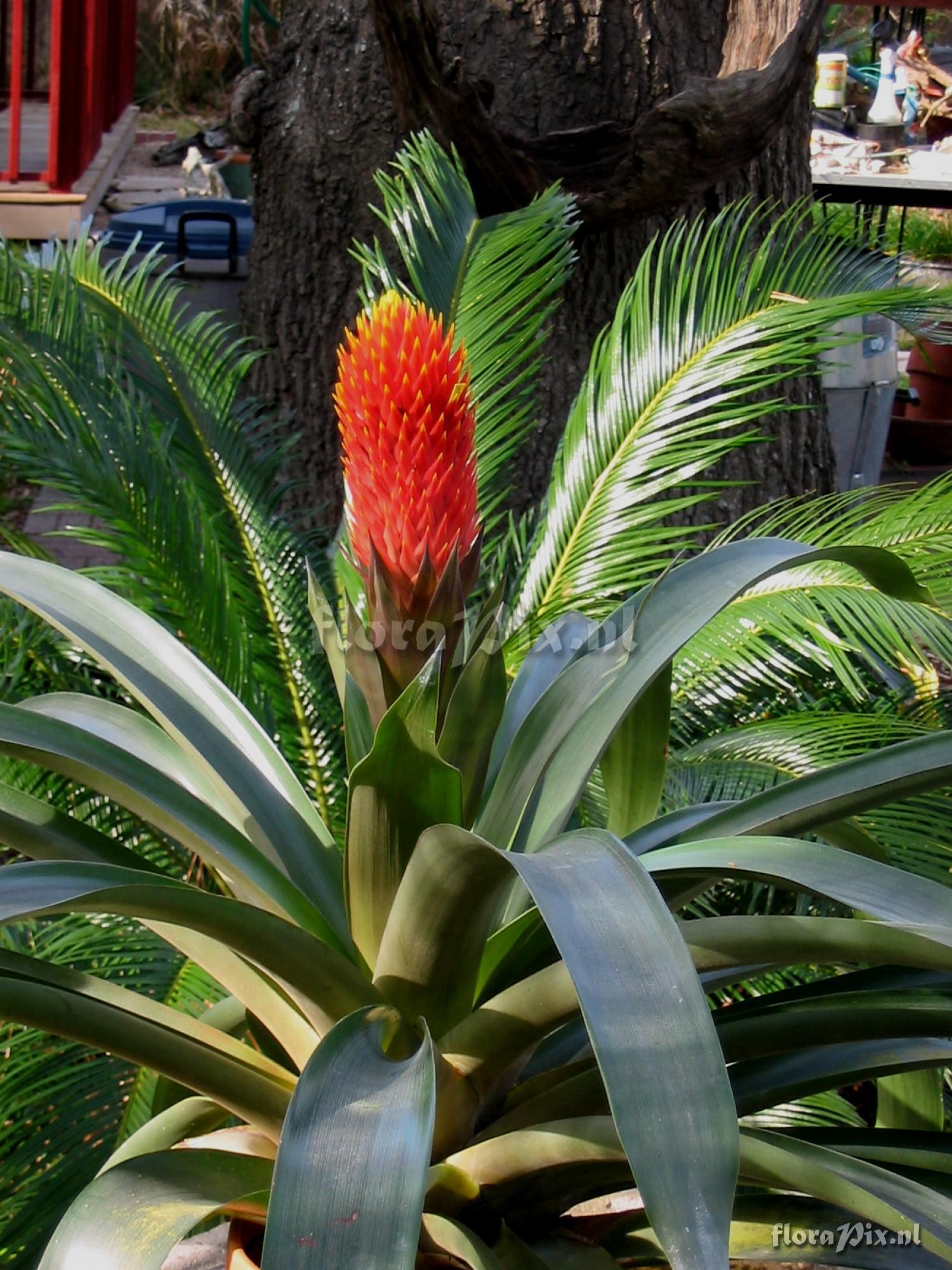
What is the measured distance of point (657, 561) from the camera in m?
1.74

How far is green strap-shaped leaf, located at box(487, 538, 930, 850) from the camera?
0.96 metres

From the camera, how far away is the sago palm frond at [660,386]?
5.60ft

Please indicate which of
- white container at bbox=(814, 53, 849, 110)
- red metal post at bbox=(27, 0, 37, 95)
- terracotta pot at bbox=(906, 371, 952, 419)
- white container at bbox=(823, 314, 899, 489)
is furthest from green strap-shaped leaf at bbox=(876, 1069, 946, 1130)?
red metal post at bbox=(27, 0, 37, 95)

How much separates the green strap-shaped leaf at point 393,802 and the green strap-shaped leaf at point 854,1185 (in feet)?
1.08

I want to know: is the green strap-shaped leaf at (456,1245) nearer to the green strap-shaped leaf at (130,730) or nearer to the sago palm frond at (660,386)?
the green strap-shaped leaf at (130,730)

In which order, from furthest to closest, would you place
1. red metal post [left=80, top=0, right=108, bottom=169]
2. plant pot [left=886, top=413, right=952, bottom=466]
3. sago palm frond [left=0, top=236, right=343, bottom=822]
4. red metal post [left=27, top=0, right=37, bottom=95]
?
red metal post [left=27, top=0, right=37, bottom=95]
red metal post [left=80, top=0, right=108, bottom=169]
plant pot [left=886, top=413, right=952, bottom=466]
sago palm frond [left=0, top=236, right=343, bottom=822]

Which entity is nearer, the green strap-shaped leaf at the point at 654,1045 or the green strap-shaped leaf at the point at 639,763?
Answer: the green strap-shaped leaf at the point at 654,1045

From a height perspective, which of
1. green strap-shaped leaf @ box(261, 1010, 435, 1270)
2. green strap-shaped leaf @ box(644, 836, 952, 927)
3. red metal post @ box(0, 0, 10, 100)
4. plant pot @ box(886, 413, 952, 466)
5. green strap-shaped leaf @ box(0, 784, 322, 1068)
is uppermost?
red metal post @ box(0, 0, 10, 100)

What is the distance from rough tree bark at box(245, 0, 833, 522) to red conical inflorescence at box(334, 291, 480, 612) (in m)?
1.28

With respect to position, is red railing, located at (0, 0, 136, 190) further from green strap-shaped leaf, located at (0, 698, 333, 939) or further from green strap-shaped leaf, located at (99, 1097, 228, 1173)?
green strap-shaped leaf, located at (99, 1097, 228, 1173)

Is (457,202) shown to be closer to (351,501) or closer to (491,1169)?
(351,501)

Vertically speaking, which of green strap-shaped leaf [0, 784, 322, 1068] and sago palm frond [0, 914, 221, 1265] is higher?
green strap-shaped leaf [0, 784, 322, 1068]

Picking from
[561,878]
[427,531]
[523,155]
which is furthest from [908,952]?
[523,155]

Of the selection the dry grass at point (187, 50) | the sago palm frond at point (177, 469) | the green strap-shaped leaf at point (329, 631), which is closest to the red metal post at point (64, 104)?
the sago palm frond at point (177, 469)
